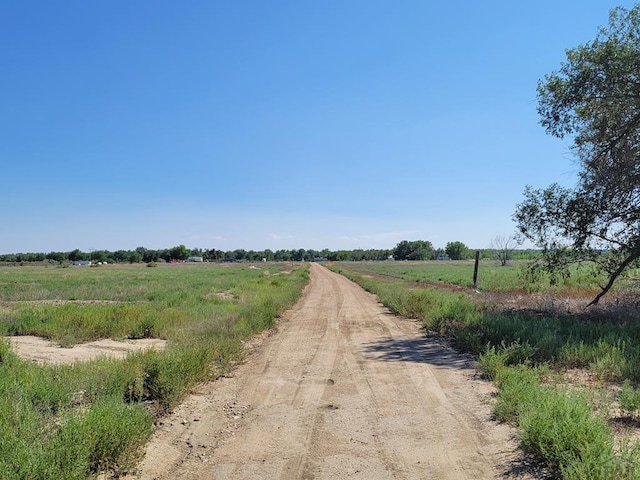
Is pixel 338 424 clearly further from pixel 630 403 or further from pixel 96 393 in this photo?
pixel 630 403

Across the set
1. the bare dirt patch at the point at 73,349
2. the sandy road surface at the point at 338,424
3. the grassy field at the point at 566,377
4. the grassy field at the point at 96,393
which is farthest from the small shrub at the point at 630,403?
the bare dirt patch at the point at 73,349

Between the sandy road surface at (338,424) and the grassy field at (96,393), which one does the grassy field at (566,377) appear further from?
the grassy field at (96,393)

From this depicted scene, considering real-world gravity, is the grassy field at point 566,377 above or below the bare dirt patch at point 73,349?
above

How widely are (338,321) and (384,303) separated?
6977 mm

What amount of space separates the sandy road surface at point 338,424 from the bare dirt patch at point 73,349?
3729 mm

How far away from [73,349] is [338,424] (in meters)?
8.86

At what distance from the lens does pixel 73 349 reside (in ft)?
37.7

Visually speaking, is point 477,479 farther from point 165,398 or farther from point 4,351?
point 4,351

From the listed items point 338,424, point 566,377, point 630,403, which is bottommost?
point 338,424

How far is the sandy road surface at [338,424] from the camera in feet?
15.3

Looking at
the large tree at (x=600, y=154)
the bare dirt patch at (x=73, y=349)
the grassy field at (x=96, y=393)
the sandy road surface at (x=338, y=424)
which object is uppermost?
the large tree at (x=600, y=154)

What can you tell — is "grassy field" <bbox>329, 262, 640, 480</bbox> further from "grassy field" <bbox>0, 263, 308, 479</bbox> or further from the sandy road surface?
"grassy field" <bbox>0, 263, 308, 479</bbox>

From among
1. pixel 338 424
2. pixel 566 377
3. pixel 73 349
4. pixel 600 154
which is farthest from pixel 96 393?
pixel 600 154

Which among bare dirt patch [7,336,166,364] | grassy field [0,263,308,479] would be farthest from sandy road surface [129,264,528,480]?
bare dirt patch [7,336,166,364]
